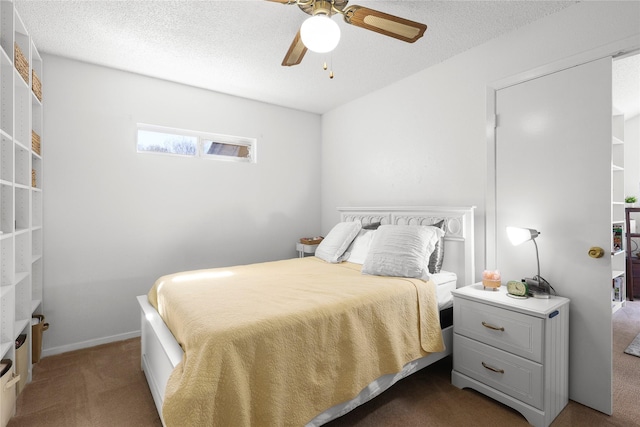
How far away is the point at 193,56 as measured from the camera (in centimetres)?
268

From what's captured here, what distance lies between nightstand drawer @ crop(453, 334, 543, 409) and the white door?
48 cm

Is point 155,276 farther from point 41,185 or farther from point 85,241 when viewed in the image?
point 41,185

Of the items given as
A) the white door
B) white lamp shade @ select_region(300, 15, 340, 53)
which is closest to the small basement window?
white lamp shade @ select_region(300, 15, 340, 53)

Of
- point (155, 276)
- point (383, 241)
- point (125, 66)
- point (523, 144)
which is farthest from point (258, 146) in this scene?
point (523, 144)

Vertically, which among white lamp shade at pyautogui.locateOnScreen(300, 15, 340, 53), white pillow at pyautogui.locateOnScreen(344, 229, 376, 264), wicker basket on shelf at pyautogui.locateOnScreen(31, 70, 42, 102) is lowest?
white pillow at pyautogui.locateOnScreen(344, 229, 376, 264)

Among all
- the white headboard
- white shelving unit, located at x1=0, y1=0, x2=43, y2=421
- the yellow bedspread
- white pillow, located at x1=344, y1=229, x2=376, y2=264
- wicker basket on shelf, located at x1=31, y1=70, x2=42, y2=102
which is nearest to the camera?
the yellow bedspread

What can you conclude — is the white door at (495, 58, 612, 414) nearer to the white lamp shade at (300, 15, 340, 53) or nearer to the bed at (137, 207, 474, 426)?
the bed at (137, 207, 474, 426)

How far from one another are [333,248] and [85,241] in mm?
2319

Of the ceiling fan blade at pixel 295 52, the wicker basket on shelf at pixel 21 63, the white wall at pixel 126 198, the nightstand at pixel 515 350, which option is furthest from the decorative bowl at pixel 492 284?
the wicker basket on shelf at pixel 21 63

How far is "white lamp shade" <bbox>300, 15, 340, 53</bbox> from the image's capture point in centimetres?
153

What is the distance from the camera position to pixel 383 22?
170 centimetres

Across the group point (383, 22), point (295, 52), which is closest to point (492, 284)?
point (383, 22)

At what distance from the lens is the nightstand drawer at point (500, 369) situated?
5.81 feet

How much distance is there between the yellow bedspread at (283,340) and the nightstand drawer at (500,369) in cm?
18
